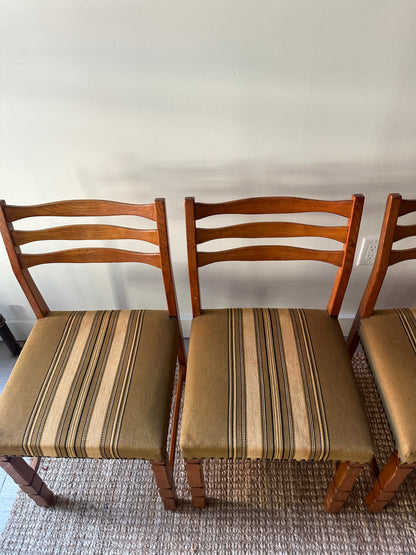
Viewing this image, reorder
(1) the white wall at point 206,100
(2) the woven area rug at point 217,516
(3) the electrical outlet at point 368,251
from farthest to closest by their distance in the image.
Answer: (3) the electrical outlet at point 368,251
(2) the woven area rug at point 217,516
(1) the white wall at point 206,100

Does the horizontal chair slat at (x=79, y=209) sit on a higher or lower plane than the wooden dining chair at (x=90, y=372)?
higher

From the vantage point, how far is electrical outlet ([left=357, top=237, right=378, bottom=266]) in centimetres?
123

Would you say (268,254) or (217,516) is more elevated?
(268,254)

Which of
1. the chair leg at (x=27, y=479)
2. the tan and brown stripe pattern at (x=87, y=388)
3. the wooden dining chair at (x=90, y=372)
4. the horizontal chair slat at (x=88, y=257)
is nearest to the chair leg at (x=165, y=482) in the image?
the wooden dining chair at (x=90, y=372)

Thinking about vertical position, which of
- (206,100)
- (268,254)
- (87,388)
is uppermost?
(206,100)

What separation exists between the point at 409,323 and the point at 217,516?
2.53ft

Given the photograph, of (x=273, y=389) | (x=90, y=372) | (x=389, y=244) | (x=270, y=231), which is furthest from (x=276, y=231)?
(x=90, y=372)

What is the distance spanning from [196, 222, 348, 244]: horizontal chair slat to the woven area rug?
0.73m

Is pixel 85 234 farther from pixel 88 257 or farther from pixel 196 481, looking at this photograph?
pixel 196 481

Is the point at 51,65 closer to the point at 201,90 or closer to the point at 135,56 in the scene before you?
the point at 135,56

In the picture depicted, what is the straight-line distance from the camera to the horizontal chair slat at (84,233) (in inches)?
38.5

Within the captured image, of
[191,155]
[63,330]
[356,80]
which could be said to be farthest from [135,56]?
[63,330]

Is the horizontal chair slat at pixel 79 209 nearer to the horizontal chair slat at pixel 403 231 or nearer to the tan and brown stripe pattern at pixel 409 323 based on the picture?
the horizontal chair slat at pixel 403 231

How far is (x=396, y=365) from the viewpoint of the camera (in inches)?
37.6
